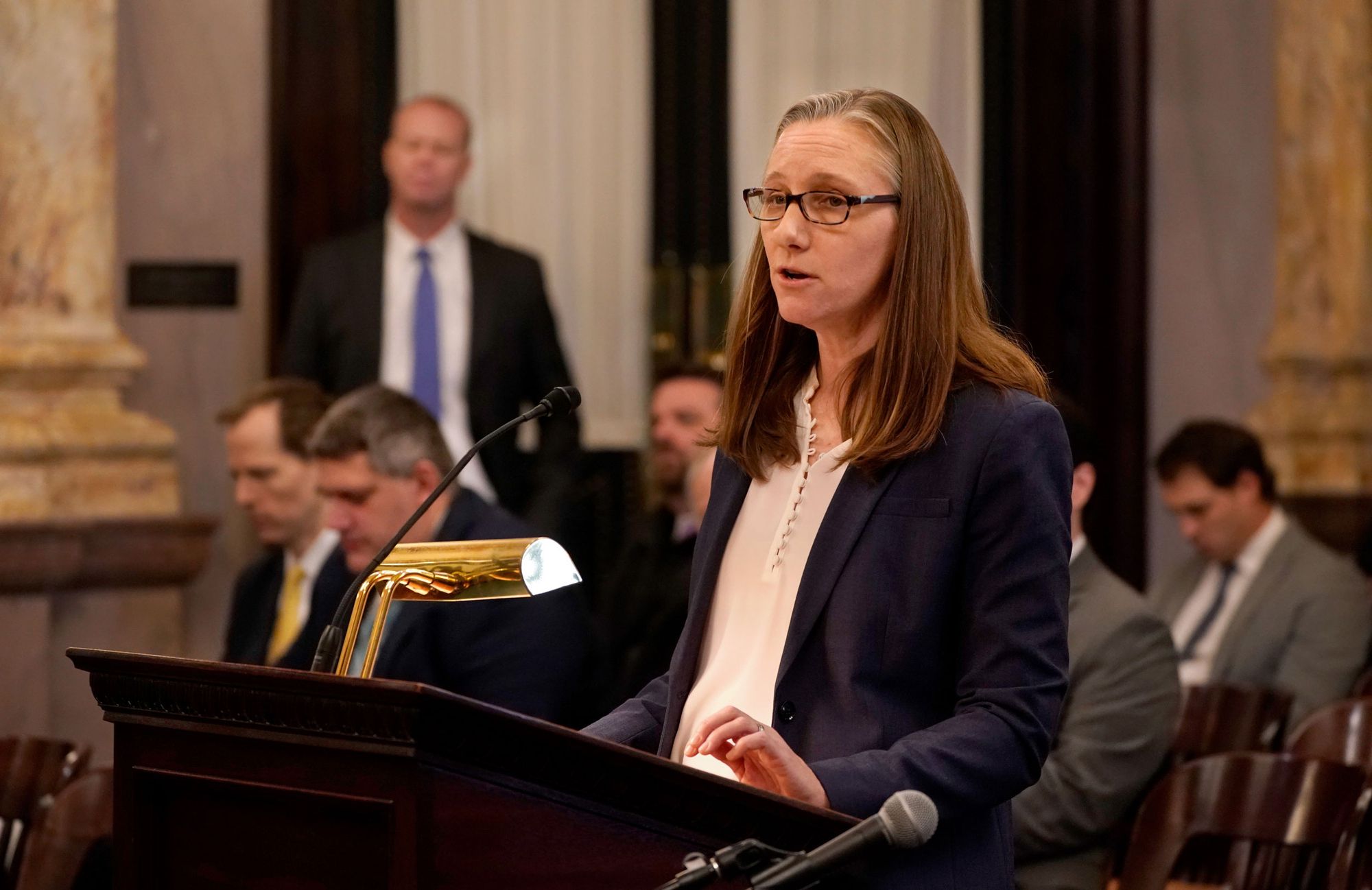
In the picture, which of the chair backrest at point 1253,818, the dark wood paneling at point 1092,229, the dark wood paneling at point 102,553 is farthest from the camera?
the dark wood paneling at point 1092,229

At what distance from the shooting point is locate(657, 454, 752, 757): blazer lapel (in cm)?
237

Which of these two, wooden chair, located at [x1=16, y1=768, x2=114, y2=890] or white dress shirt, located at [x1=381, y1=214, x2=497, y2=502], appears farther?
white dress shirt, located at [x1=381, y1=214, x2=497, y2=502]

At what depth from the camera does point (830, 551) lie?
2.24 m

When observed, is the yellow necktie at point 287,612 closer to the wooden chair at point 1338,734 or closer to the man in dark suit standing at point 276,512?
the man in dark suit standing at point 276,512

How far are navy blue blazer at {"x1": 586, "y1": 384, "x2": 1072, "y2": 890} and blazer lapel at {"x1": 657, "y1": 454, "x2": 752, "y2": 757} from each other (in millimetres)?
145

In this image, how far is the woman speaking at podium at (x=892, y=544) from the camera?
2158 millimetres

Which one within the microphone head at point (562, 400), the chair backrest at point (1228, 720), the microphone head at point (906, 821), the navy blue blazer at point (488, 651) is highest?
the microphone head at point (562, 400)

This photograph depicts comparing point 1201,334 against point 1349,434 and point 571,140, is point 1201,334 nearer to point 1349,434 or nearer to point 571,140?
point 1349,434

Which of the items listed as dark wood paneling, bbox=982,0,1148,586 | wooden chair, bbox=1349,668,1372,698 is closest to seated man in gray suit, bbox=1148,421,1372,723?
wooden chair, bbox=1349,668,1372,698

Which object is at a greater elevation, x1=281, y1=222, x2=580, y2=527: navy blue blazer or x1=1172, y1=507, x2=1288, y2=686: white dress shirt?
x1=281, y1=222, x2=580, y2=527: navy blue blazer

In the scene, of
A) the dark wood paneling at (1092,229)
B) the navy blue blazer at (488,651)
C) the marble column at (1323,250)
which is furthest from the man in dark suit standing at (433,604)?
the marble column at (1323,250)

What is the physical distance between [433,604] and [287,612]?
122 centimetres

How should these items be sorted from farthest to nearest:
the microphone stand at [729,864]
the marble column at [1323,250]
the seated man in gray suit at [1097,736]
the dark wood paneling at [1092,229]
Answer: the dark wood paneling at [1092,229]
the marble column at [1323,250]
the seated man in gray suit at [1097,736]
the microphone stand at [729,864]

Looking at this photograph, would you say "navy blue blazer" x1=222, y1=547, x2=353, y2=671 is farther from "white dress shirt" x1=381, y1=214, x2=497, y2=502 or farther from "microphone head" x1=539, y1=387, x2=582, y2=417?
"microphone head" x1=539, y1=387, x2=582, y2=417
